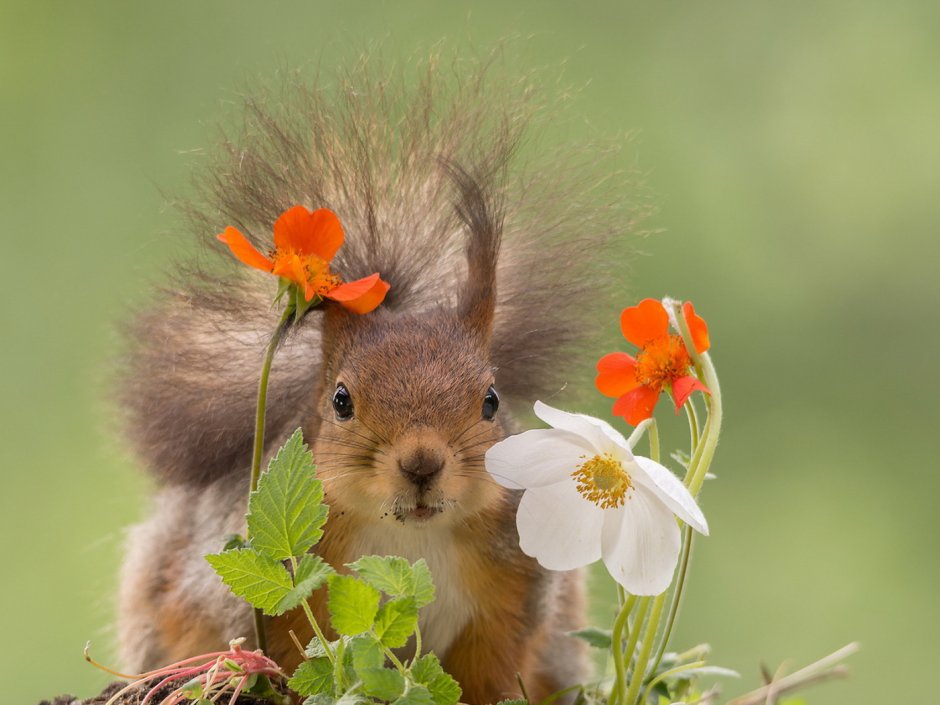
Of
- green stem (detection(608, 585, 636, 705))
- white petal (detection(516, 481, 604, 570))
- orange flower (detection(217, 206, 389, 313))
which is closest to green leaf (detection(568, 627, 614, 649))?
green stem (detection(608, 585, 636, 705))

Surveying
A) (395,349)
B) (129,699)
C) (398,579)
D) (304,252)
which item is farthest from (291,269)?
(129,699)

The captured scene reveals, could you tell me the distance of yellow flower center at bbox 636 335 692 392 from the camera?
979 mm

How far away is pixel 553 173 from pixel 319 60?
275mm

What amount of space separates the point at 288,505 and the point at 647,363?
0.31 metres

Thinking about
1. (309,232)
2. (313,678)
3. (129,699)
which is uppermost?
(309,232)

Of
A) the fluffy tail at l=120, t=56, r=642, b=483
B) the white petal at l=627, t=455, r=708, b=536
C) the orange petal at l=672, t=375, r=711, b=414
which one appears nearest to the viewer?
the white petal at l=627, t=455, r=708, b=536

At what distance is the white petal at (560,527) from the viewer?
0.95 metres

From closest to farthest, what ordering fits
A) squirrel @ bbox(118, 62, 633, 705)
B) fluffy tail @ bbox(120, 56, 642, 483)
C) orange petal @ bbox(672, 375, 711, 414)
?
1. orange petal @ bbox(672, 375, 711, 414)
2. squirrel @ bbox(118, 62, 633, 705)
3. fluffy tail @ bbox(120, 56, 642, 483)

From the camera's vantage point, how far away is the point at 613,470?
3.01 feet

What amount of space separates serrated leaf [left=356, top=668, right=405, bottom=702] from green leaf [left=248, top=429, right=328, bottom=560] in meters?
0.11

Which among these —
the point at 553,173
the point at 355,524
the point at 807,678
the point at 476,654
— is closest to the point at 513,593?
the point at 476,654

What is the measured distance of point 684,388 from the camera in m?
0.95

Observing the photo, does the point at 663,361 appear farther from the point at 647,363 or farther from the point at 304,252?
the point at 304,252

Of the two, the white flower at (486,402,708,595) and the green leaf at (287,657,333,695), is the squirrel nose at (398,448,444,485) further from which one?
the green leaf at (287,657,333,695)
